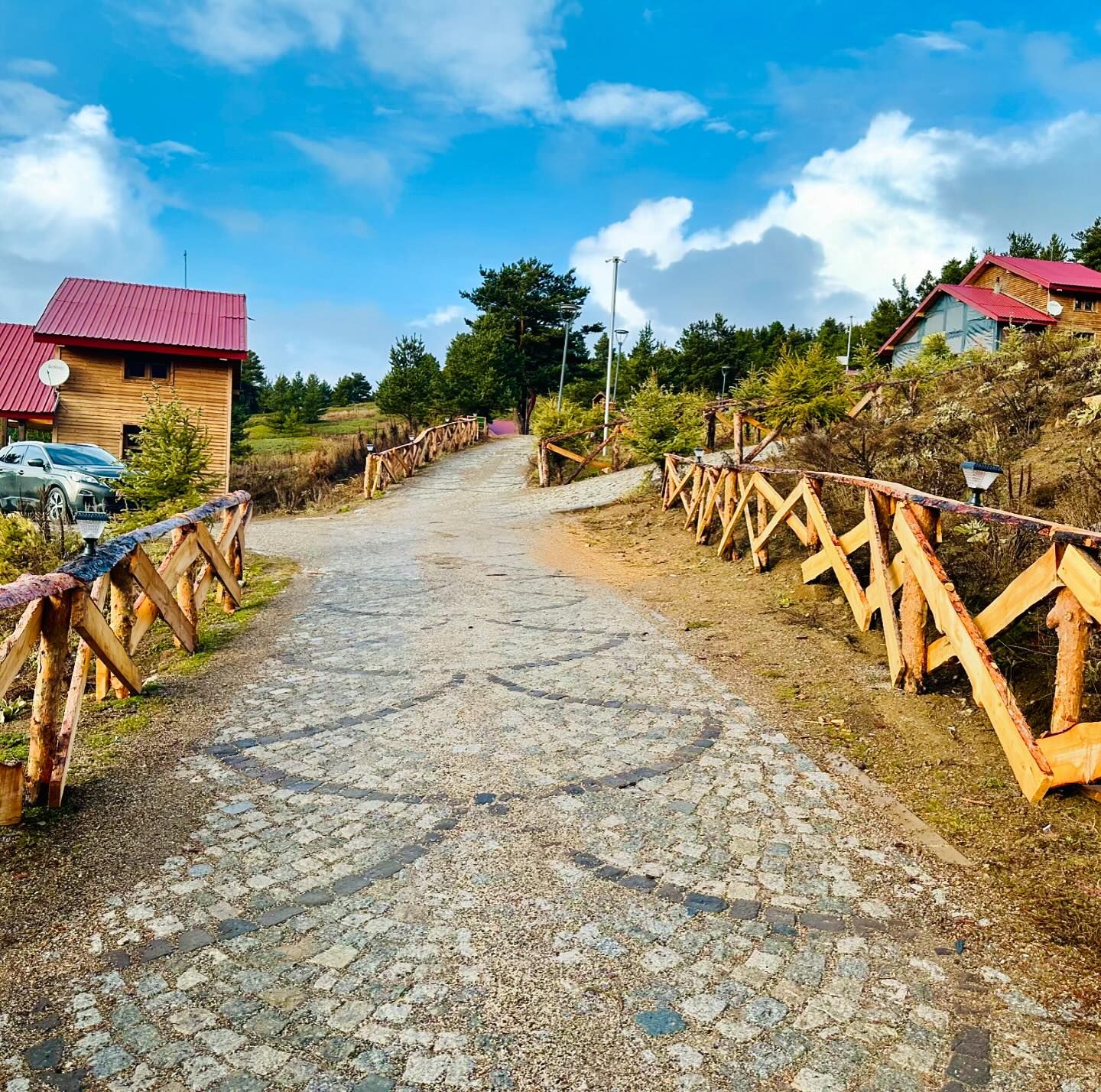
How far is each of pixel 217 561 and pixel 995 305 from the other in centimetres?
3505

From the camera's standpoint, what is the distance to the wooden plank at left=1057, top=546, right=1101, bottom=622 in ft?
11.3

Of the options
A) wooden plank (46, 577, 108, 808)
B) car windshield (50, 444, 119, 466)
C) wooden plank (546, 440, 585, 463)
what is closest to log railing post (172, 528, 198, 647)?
wooden plank (46, 577, 108, 808)

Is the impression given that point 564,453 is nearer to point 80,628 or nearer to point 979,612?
point 979,612

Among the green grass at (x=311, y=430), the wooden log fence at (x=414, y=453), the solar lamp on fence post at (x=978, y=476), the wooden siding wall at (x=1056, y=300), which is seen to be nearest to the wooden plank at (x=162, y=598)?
the solar lamp on fence post at (x=978, y=476)

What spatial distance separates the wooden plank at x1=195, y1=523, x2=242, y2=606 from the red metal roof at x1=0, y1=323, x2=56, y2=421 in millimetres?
17632

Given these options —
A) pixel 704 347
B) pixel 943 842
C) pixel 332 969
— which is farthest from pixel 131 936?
pixel 704 347

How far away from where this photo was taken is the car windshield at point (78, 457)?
15.8 metres

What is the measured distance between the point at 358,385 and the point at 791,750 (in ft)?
204

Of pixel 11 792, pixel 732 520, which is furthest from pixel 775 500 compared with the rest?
pixel 11 792

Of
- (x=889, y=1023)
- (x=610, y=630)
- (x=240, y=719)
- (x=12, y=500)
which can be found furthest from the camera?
(x=12, y=500)

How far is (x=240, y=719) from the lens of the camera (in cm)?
513

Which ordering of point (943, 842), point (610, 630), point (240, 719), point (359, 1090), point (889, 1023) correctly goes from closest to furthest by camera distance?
point (359, 1090), point (889, 1023), point (943, 842), point (240, 719), point (610, 630)

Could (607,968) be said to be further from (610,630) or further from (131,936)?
(610,630)

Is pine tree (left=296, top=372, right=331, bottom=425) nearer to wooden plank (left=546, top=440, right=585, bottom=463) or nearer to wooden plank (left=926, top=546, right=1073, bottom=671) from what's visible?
wooden plank (left=546, top=440, right=585, bottom=463)
